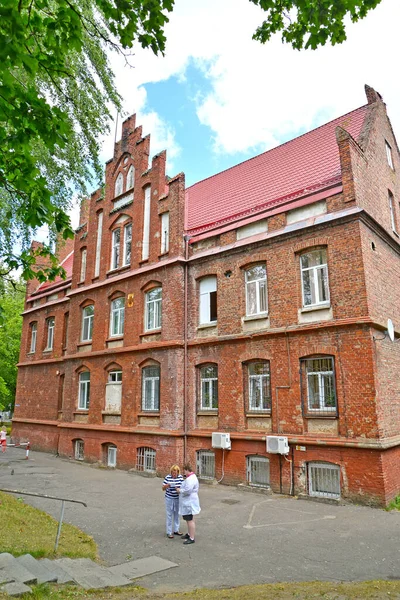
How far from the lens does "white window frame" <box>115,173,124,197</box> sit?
66.7 ft

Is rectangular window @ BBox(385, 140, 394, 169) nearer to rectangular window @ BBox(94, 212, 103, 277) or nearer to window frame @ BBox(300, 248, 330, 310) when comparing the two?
window frame @ BBox(300, 248, 330, 310)

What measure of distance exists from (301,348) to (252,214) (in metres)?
5.21

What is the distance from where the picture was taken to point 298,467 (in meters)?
12.4

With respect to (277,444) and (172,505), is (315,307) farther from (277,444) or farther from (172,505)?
(172,505)

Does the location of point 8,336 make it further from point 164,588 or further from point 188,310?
point 164,588

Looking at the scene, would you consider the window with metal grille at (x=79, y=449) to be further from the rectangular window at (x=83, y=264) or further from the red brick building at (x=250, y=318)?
the rectangular window at (x=83, y=264)

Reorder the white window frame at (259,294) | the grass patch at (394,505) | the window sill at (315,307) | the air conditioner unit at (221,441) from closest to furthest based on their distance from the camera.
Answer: the grass patch at (394,505)
the window sill at (315,307)
the air conditioner unit at (221,441)
the white window frame at (259,294)

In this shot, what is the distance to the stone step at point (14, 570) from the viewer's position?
5199 mm

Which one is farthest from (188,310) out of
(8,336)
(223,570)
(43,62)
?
(8,336)

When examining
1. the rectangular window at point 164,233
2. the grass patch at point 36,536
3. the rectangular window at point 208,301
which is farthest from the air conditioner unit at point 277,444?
the rectangular window at point 164,233

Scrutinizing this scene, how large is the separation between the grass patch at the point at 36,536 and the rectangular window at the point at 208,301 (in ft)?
27.5

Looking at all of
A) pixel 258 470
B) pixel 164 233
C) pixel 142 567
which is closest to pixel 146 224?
pixel 164 233

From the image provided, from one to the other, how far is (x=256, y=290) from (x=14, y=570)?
11050 millimetres

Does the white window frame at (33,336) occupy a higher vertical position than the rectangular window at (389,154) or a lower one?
lower
